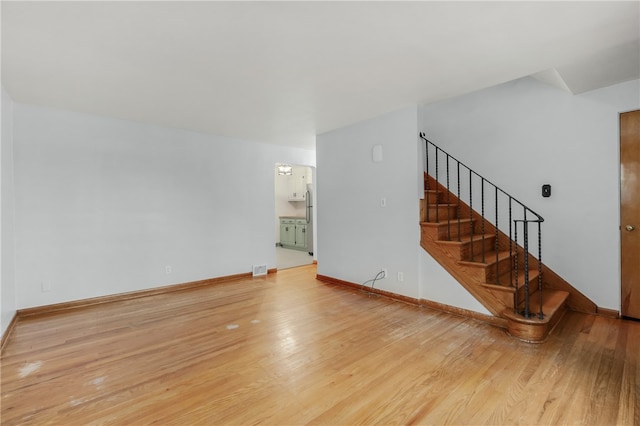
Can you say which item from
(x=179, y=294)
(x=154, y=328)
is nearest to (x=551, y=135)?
(x=154, y=328)

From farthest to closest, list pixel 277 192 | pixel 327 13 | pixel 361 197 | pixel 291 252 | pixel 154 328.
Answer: pixel 277 192 < pixel 291 252 < pixel 361 197 < pixel 154 328 < pixel 327 13

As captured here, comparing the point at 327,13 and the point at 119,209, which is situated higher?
the point at 327,13

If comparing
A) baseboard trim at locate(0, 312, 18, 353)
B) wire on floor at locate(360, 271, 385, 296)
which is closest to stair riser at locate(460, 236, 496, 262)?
wire on floor at locate(360, 271, 385, 296)

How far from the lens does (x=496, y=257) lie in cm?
320

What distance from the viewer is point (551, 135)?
3.44m

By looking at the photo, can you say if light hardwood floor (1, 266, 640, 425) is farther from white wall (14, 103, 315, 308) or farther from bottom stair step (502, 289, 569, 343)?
white wall (14, 103, 315, 308)

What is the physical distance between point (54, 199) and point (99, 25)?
261cm

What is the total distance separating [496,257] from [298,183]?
6883 millimetres

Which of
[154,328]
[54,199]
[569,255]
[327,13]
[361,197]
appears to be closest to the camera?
[327,13]

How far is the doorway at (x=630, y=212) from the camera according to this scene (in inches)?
116

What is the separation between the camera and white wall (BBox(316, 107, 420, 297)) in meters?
3.73

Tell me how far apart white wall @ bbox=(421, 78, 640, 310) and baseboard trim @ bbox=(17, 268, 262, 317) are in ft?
14.1

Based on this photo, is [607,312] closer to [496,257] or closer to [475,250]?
[496,257]

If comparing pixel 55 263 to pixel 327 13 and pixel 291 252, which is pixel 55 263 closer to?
pixel 327 13
